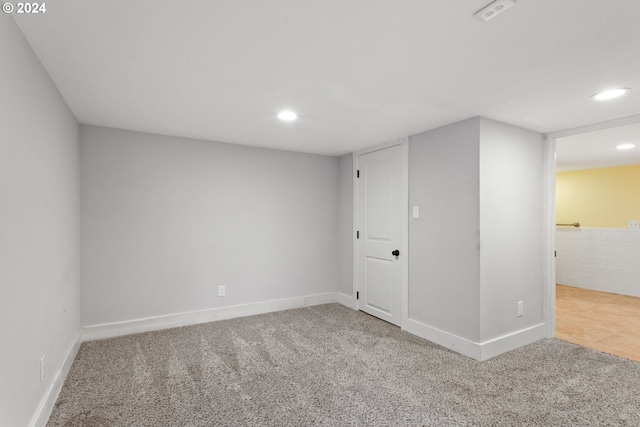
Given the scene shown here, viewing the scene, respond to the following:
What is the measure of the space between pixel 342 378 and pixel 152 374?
4.97ft

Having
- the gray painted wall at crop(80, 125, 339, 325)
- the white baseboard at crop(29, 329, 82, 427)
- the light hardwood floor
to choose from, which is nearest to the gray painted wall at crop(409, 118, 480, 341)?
the light hardwood floor

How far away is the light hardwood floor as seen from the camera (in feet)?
10.3

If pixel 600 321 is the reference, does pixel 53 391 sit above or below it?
above

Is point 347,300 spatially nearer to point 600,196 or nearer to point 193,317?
point 193,317

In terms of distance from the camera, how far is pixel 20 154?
160 cm

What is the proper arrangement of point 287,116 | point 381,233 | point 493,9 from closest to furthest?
point 493,9 → point 287,116 → point 381,233

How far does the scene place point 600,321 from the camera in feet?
12.6

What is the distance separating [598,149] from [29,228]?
19.2ft

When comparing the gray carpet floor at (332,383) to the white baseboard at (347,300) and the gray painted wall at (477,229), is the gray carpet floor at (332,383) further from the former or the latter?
the white baseboard at (347,300)

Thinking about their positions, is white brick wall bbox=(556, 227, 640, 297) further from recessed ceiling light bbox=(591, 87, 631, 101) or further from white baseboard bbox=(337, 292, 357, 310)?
white baseboard bbox=(337, 292, 357, 310)

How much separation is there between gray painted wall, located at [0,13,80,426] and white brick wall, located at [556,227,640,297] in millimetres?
7364

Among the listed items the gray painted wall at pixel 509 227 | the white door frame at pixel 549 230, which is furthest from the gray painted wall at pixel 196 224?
the white door frame at pixel 549 230

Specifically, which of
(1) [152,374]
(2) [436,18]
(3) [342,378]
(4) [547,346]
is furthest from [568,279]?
(1) [152,374]

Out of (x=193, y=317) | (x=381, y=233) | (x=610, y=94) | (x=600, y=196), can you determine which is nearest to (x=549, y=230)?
(x=610, y=94)
